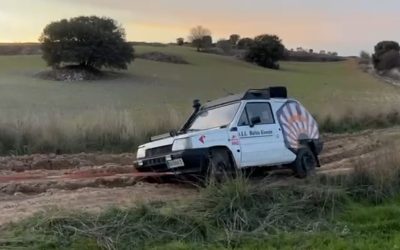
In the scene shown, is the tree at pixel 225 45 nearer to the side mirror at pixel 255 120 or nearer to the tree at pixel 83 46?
the tree at pixel 83 46

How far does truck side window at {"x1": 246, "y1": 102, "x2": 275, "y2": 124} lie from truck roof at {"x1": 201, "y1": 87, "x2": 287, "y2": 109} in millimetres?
169

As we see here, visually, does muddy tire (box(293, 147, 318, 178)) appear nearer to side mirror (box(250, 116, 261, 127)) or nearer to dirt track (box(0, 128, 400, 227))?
dirt track (box(0, 128, 400, 227))

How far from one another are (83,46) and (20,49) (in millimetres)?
34038

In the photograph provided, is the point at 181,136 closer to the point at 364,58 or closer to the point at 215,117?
the point at 215,117

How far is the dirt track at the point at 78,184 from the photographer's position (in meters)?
10.3

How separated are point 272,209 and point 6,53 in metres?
93.3

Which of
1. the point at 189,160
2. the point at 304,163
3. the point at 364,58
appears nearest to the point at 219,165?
the point at 189,160

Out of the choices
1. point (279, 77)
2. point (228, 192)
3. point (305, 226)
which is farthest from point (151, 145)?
point (279, 77)

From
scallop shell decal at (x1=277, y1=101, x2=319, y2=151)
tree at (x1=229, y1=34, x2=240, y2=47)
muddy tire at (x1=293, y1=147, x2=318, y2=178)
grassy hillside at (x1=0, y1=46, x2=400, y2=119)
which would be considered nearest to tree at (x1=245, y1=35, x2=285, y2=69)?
grassy hillside at (x1=0, y1=46, x2=400, y2=119)

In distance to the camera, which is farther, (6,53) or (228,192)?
(6,53)

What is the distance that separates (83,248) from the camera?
7465 mm

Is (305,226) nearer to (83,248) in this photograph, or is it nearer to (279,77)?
(83,248)

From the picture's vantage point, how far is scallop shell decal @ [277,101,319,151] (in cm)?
1381

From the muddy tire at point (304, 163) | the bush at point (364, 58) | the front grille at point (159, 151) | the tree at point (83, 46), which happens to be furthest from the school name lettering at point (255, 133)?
the bush at point (364, 58)
